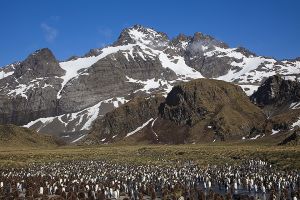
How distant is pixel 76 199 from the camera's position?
113ft

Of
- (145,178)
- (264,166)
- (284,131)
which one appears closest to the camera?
(145,178)

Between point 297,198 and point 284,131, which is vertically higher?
point 284,131

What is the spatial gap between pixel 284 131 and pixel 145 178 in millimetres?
135265

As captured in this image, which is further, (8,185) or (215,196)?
(8,185)

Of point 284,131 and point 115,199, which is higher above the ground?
point 284,131

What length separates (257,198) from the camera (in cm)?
3522

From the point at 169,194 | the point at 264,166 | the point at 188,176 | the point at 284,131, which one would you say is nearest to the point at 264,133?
the point at 284,131

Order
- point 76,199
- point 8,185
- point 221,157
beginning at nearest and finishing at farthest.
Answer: point 76,199, point 8,185, point 221,157

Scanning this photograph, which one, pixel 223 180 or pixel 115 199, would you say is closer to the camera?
pixel 115 199

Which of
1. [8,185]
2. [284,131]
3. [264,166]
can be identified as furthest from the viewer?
[284,131]

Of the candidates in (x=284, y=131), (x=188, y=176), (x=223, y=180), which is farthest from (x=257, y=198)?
(x=284, y=131)

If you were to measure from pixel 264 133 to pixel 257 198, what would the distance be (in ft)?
506

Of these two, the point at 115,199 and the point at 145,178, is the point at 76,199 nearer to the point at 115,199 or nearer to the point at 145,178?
the point at 115,199

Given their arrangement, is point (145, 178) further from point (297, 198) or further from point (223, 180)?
point (297, 198)
